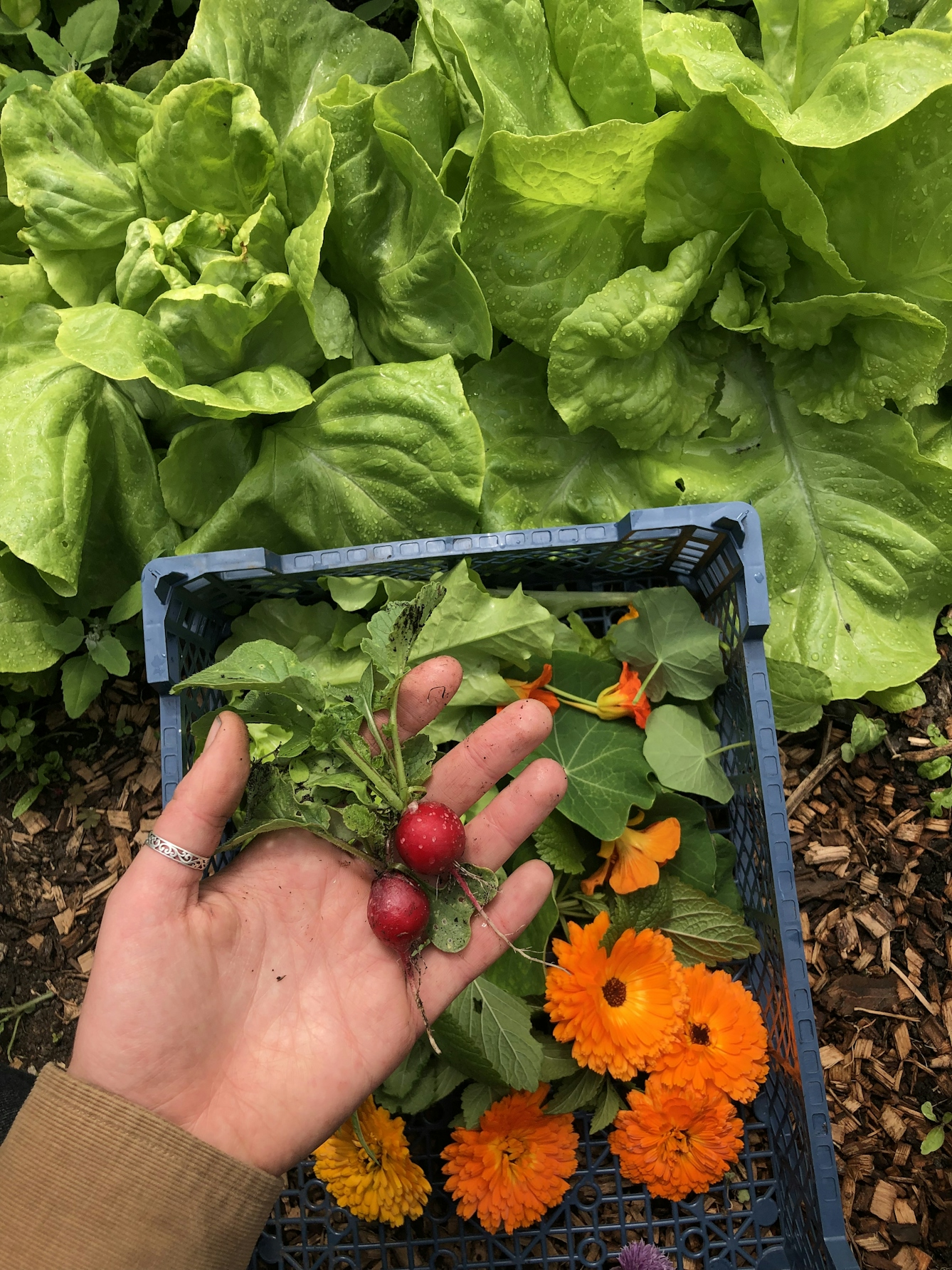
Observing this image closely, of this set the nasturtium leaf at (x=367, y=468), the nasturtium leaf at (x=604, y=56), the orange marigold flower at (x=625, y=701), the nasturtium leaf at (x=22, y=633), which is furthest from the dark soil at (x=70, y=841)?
the nasturtium leaf at (x=604, y=56)

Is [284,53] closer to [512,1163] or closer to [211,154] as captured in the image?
[211,154]

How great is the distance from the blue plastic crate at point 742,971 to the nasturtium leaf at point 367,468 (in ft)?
0.25

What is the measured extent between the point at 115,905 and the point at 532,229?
0.99 m

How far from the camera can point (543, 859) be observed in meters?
1.24

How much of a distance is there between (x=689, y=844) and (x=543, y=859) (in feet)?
0.69

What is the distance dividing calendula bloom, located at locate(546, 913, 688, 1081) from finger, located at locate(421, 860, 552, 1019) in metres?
0.08

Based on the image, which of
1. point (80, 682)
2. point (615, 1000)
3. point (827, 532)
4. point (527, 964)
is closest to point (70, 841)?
point (80, 682)

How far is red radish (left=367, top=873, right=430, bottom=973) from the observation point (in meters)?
0.97

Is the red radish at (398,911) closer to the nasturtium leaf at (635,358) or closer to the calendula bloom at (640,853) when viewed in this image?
the calendula bloom at (640,853)

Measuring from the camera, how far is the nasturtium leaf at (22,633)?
1.35 meters

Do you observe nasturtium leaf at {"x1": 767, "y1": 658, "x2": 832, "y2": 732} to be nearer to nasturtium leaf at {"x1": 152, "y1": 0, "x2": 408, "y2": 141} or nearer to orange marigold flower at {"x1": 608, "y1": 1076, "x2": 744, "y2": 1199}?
orange marigold flower at {"x1": 608, "y1": 1076, "x2": 744, "y2": 1199}

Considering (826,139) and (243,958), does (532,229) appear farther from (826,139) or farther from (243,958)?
(243,958)

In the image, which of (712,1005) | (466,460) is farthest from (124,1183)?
(466,460)

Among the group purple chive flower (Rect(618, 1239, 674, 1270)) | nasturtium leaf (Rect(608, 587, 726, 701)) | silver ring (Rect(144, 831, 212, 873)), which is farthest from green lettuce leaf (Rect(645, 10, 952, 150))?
purple chive flower (Rect(618, 1239, 674, 1270))
